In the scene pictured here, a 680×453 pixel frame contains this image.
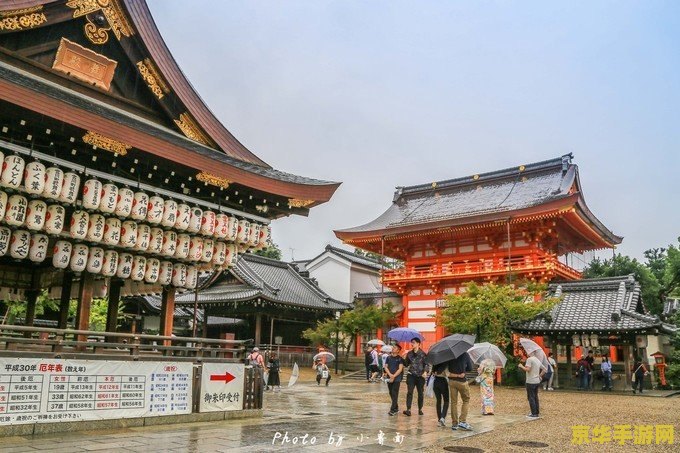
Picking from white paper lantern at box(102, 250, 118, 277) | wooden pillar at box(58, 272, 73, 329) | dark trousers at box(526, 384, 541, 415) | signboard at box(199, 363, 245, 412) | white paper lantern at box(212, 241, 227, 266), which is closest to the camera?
signboard at box(199, 363, 245, 412)

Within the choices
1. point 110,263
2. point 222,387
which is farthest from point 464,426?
point 110,263

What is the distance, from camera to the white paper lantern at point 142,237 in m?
11.6

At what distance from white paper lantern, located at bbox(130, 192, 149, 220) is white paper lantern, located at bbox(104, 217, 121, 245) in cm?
40

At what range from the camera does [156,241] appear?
39.3 feet

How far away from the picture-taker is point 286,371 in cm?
3145

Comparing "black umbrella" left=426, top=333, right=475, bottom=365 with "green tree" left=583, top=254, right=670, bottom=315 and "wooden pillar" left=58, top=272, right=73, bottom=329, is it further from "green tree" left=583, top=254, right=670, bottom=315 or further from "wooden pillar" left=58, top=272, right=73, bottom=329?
"green tree" left=583, top=254, right=670, bottom=315

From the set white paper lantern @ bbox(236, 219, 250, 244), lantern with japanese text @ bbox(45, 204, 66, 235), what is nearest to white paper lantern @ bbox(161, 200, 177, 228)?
white paper lantern @ bbox(236, 219, 250, 244)

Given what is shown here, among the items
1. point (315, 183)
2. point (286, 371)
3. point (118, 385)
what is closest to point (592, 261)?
point (286, 371)

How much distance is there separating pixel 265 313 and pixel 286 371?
4666 millimetres

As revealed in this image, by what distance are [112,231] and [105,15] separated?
→ 4.83 m

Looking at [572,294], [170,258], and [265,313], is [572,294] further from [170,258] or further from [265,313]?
[170,258]

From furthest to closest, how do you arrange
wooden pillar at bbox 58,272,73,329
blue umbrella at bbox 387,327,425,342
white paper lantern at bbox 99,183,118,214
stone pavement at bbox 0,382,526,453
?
blue umbrella at bbox 387,327,425,342 → wooden pillar at bbox 58,272,73,329 → white paper lantern at bbox 99,183,118,214 → stone pavement at bbox 0,382,526,453

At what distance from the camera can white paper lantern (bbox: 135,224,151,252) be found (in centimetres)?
1162

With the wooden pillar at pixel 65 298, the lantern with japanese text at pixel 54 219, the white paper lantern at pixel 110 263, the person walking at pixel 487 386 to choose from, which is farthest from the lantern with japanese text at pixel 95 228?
the person walking at pixel 487 386
